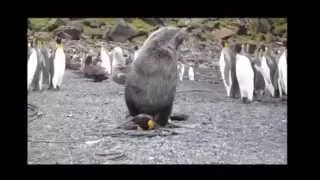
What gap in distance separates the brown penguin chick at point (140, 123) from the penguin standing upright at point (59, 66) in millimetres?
749

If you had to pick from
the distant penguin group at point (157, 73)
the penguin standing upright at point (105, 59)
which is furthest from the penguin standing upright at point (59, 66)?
the distant penguin group at point (157, 73)

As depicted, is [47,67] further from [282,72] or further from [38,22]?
[282,72]

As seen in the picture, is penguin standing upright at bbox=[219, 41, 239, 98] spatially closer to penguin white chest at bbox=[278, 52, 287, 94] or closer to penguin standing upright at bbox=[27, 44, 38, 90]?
penguin white chest at bbox=[278, 52, 287, 94]

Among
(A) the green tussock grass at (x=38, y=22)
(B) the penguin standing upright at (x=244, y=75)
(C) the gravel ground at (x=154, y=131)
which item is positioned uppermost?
(A) the green tussock grass at (x=38, y=22)

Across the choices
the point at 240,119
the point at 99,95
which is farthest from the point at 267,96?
the point at 99,95

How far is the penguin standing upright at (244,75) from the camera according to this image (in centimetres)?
534

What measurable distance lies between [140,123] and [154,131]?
0.15 metres

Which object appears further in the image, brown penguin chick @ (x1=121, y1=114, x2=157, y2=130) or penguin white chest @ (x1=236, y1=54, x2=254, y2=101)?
penguin white chest @ (x1=236, y1=54, x2=254, y2=101)

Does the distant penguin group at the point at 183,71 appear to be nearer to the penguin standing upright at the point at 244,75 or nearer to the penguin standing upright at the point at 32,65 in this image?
the penguin standing upright at the point at 244,75

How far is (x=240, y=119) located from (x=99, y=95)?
136 centimetres

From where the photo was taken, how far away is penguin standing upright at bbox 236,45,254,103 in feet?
17.5

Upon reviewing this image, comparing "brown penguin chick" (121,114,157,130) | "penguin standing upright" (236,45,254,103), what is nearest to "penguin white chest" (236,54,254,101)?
"penguin standing upright" (236,45,254,103)
